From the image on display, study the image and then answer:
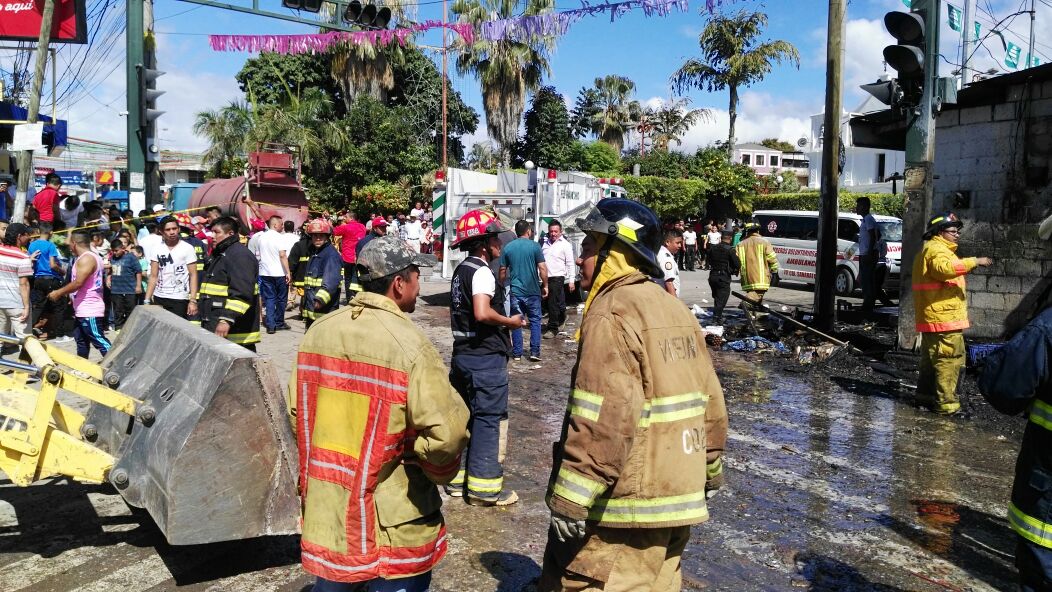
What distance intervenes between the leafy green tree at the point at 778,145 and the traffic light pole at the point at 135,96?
95.3 m

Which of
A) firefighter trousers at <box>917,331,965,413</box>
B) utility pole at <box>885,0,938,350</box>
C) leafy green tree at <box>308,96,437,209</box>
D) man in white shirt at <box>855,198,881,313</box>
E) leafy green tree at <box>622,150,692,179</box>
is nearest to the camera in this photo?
firefighter trousers at <box>917,331,965,413</box>

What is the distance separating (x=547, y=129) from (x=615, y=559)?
39299mm

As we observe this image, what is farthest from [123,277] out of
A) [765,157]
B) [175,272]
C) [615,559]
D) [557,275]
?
[765,157]

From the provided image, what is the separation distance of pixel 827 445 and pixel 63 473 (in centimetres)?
586

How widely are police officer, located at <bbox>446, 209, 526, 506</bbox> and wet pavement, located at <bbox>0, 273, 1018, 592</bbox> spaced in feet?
0.54

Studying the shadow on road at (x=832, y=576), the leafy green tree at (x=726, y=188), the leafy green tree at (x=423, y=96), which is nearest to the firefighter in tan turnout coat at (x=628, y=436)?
the shadow on road at (x=832, y=576)

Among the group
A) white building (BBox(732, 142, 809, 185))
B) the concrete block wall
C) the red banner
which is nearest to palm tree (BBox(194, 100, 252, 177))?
the red banner

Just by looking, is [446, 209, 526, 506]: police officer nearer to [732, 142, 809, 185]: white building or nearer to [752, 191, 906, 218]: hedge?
[752, 191, 906, 218]: hedge

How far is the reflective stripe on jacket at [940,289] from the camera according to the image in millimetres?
7746

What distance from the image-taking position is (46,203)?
14.8 m

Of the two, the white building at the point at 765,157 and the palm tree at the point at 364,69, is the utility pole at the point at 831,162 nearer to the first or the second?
the palm tree at the point at 364,69

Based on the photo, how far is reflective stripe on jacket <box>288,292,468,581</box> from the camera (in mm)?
2705

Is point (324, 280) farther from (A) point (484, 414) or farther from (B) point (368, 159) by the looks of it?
(B) point (368, 159)

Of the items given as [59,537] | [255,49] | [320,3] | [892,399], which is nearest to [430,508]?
[59,537]
